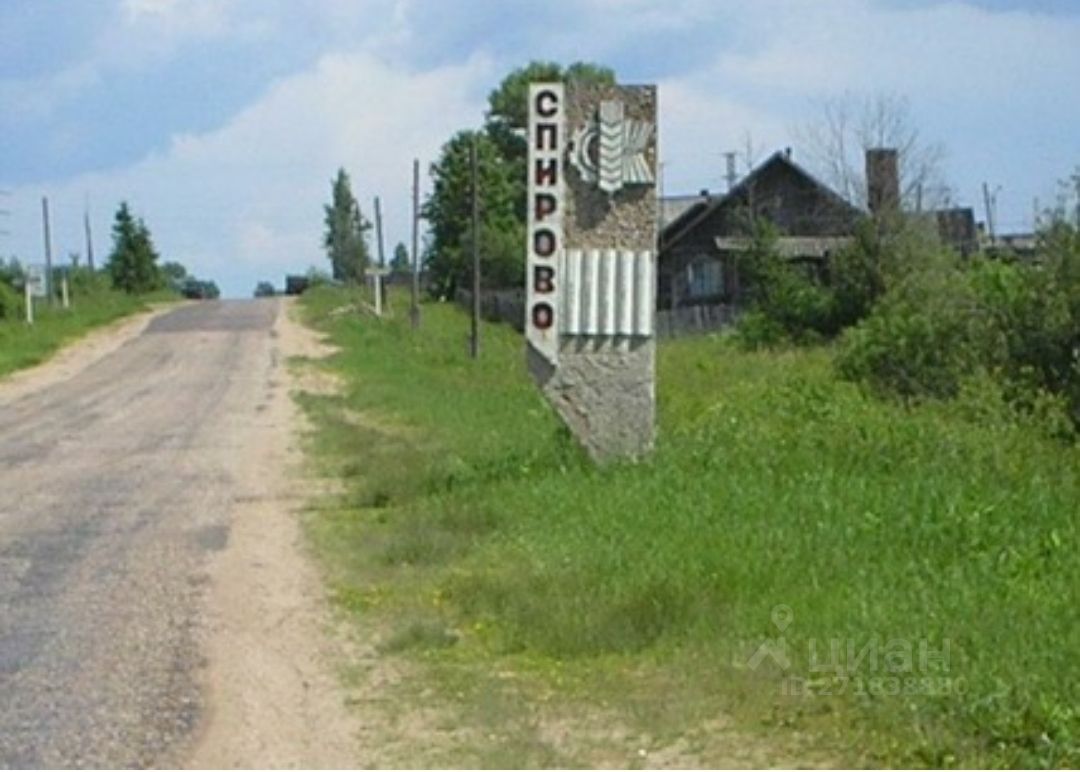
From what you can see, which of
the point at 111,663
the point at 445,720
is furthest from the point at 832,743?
the point at 111,663

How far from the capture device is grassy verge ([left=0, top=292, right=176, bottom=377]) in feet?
148

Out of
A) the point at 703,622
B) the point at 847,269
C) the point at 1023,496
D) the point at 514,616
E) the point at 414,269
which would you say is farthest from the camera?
the point at 414,269

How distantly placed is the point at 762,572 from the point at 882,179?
134ft

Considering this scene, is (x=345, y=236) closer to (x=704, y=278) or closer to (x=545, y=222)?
(x=704, y=278)

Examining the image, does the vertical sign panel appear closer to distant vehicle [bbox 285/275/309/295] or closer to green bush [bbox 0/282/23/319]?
green bush [bbox 0/282/23/319]

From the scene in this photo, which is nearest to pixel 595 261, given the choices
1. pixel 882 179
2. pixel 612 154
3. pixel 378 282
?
pixel 612 154

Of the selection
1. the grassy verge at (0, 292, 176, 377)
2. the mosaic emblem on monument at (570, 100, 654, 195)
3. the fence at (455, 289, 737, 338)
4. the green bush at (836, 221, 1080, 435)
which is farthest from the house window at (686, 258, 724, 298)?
the mosaic emblem on monument at (570, 100, 654, 195)

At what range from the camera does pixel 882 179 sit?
Answer: 49406 mm

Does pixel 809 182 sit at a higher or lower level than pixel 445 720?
higher

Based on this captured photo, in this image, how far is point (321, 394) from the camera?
31688mm

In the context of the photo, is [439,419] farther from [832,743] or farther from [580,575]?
[832,743]

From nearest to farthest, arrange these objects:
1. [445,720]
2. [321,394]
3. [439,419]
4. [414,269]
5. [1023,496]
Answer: [445,720]
[1023,496]
[439,419]
[321,394]
[414,269]

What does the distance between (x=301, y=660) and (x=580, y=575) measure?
194 centimetres

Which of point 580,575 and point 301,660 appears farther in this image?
point 580,575
